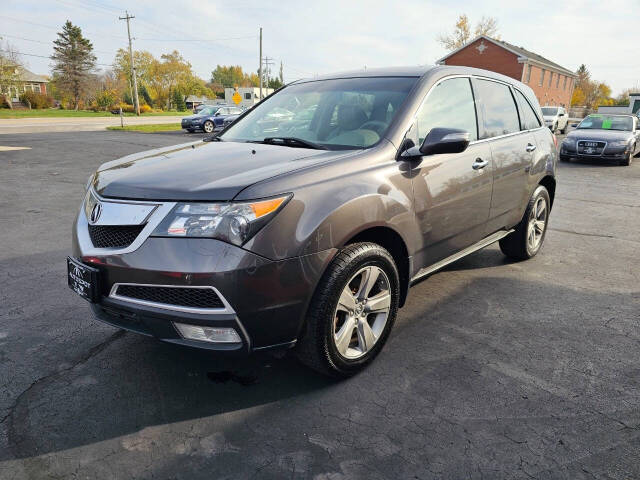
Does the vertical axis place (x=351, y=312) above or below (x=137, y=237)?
below

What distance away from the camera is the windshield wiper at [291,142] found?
3062 mm

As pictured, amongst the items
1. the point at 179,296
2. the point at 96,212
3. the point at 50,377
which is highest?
the point at 96,212

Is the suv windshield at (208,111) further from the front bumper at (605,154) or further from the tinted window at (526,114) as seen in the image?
the tinted window at (526,114)

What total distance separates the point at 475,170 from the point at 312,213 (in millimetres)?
1715

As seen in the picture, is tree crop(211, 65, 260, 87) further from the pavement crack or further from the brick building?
the pavement crack

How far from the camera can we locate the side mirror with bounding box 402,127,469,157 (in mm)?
2877

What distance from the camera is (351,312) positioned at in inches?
107

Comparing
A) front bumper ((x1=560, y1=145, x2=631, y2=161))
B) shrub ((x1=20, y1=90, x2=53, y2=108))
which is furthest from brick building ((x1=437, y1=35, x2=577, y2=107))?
shrub ((x1=20, y1=90, x2=53, y2=108))

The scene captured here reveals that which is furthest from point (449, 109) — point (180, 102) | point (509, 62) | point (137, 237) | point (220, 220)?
point (180, 102)

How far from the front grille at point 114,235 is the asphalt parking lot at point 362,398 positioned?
2.10ft

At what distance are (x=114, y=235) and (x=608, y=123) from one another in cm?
1654

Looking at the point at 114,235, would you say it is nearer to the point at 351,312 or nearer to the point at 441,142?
the point at 351,312

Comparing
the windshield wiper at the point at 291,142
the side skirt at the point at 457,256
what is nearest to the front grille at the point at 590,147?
the side skirt at the point at 457,256

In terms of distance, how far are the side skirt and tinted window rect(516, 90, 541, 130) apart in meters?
1.02
